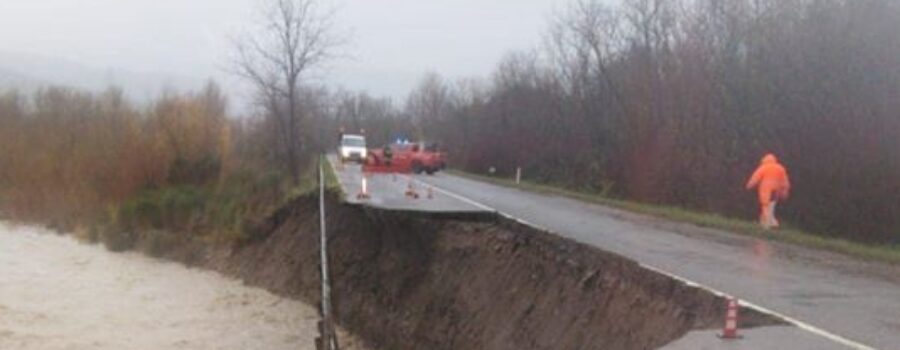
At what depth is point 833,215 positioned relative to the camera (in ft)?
79.8

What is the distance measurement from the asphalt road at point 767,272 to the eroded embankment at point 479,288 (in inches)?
23.3

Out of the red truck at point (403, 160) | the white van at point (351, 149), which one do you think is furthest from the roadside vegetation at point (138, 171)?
the white van at point (351, 149)

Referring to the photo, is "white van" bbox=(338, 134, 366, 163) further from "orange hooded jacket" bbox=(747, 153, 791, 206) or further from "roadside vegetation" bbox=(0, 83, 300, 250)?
"orange hooded jacket" bbox=(747, 153, 791, 206)

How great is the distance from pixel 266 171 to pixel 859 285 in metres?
27.2

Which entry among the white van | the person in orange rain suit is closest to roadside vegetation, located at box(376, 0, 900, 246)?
the person in orange rain suit

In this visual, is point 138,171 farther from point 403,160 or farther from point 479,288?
point 479,288

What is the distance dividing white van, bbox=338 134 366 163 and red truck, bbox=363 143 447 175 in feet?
14.5

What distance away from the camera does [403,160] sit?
52.7 m

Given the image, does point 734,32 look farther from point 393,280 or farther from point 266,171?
point 393,280

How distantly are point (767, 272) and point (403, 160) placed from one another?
1546 inches

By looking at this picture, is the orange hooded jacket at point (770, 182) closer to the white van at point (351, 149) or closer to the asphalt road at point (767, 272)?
the asphalt road at point (767, 272)

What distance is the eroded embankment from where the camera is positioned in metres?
12.0

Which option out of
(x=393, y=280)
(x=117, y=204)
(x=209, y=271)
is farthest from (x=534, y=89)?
(x=393, y=280)

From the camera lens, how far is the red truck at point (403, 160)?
5069 cm
